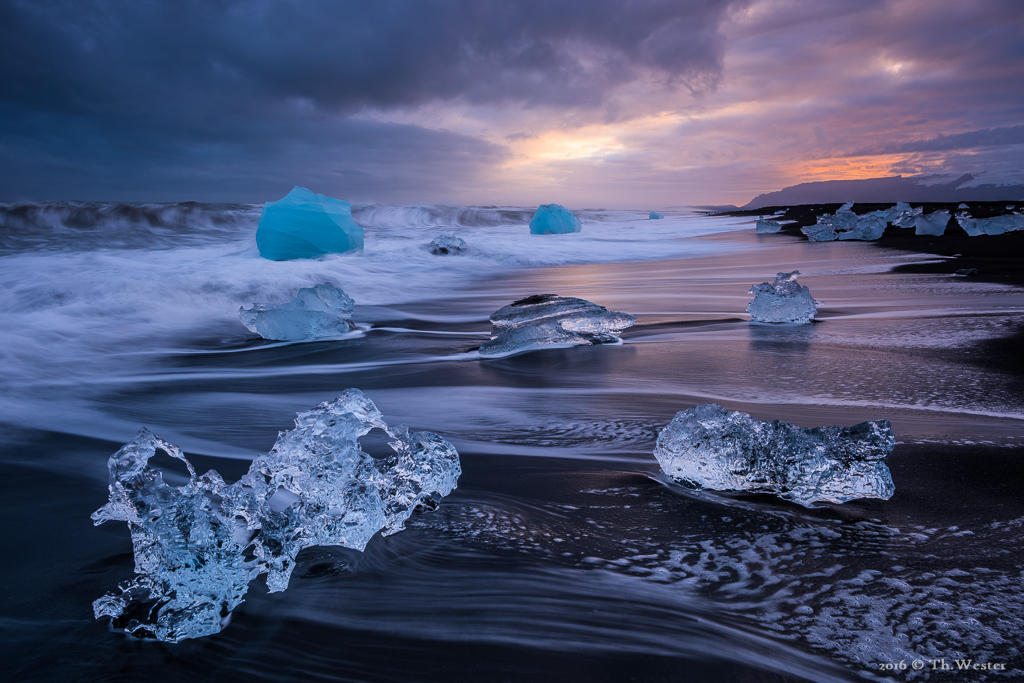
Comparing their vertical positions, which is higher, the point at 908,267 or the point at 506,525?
the point at 908,267

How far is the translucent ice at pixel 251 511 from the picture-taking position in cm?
102

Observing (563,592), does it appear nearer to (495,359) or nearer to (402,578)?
(402,578)

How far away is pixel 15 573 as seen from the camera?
1269 mm

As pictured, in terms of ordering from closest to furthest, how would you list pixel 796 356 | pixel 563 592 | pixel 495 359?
1. pixel 563 592
2. pixel 796 356
3. pixel 495 359

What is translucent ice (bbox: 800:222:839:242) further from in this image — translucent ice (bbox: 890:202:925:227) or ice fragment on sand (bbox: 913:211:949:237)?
translucent ice (bbox: 890:202:925:227)

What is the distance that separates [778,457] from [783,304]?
2723 millimetres

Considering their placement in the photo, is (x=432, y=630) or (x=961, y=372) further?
(x=961, y=372)

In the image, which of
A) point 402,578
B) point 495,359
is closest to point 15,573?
point 402,578

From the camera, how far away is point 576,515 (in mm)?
1387

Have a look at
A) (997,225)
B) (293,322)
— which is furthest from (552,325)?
(997,225)

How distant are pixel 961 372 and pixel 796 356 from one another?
659 millimetres

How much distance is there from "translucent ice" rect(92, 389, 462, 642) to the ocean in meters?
0.05

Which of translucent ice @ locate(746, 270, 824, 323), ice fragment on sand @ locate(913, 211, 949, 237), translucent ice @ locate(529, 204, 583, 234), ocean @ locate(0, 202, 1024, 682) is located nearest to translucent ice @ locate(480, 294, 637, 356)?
ocean @ locate(0, 202, 1024, 682)

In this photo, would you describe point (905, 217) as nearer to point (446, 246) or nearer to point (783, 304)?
point (446, 246)
